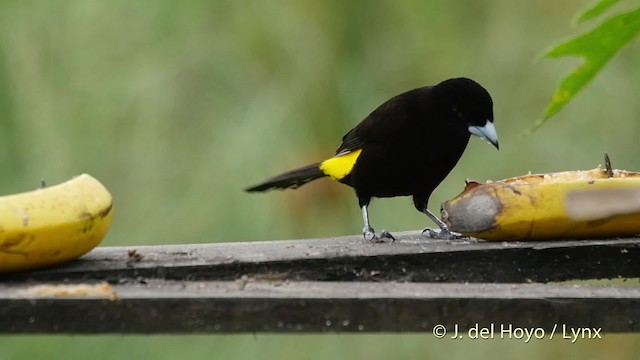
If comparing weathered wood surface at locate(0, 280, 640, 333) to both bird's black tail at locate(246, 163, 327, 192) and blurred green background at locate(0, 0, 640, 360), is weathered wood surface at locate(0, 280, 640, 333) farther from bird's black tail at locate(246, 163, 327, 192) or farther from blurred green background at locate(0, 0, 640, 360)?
blurred green background at locate(0, 0, 640, 360)

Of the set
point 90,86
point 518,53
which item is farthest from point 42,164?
point 518,53

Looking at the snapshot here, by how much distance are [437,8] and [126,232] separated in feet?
4.70

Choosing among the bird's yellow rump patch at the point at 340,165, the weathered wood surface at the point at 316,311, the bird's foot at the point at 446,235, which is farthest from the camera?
the bird's yellow rump patch at the point at 340,165

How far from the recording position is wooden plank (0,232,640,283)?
1.68m

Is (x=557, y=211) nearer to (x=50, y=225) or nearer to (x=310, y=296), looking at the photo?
(x=310, y=296)

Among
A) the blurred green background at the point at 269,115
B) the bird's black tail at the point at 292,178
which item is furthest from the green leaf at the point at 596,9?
the blurred green background at the point at 269,115

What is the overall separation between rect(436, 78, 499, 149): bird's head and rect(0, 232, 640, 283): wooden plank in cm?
87

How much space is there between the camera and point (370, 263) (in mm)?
1731

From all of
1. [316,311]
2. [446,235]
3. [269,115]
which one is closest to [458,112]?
[446,235]

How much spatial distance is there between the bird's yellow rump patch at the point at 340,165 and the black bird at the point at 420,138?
0.10 ft

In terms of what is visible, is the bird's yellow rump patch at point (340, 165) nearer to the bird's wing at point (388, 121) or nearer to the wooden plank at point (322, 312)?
the bird's wing at point (388, 121)

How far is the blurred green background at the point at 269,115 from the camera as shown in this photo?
3520 millimetres

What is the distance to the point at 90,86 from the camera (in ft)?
12.5

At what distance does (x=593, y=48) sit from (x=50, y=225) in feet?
3.07
